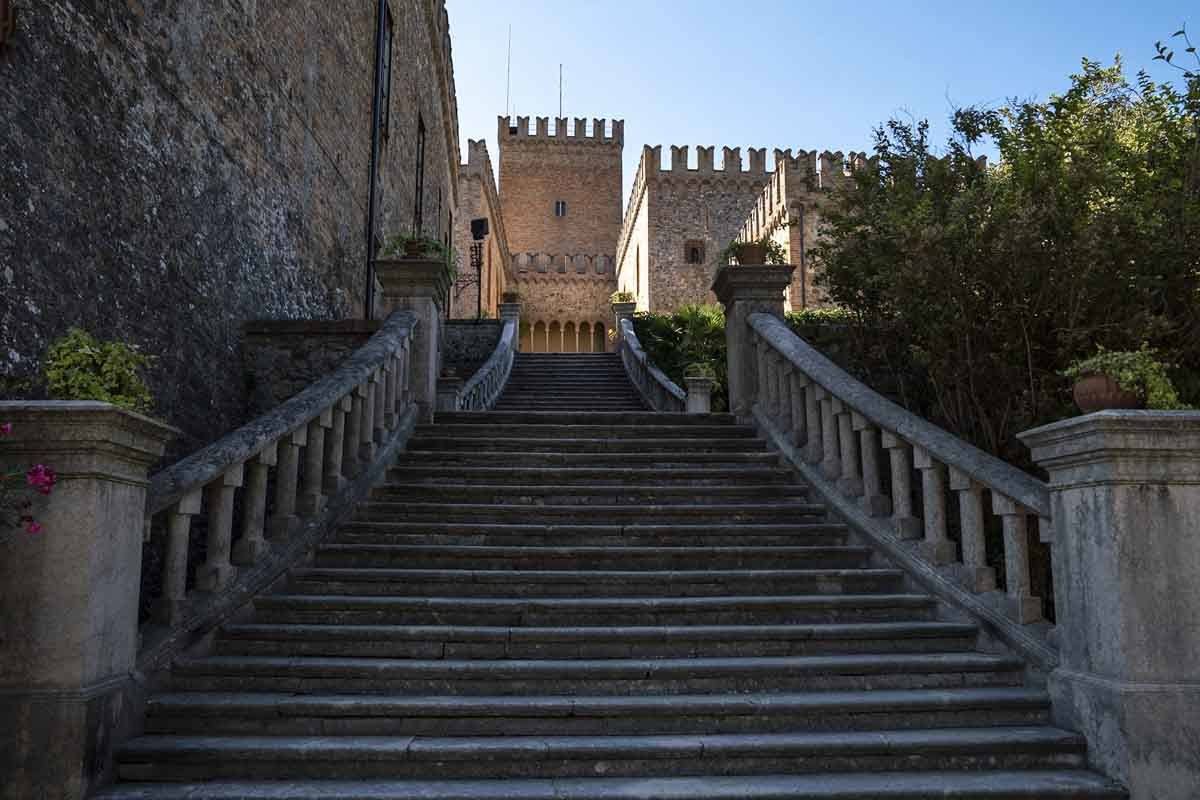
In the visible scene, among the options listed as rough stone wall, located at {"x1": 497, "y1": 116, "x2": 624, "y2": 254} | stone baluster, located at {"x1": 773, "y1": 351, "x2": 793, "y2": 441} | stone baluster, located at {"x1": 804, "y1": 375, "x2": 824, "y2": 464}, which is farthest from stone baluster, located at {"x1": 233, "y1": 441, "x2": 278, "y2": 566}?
rough stone wall, located at {"x1": 497, "y1": 116, "x2": 624, "y2": 254}

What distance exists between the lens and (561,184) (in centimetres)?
4862

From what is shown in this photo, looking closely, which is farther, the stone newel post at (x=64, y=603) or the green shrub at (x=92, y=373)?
the green shrub at (x=92, y=373)

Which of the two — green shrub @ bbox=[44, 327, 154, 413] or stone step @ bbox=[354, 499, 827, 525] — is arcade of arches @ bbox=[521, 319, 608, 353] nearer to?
stone step @ bbox=[354, 499, 827, 525]

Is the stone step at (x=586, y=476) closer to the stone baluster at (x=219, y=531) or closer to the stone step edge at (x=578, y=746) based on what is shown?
the stone baluster at (x=219, y=531)

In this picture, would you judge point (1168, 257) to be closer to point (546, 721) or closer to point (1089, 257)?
point (1089, 257)

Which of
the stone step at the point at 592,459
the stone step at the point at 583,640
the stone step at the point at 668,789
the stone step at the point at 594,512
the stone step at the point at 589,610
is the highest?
the stone step at the point at 592,459

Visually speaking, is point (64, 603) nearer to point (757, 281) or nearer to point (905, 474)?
point (905, 474)

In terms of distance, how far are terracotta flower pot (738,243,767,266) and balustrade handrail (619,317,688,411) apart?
14.3 feet

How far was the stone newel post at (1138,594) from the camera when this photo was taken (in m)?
3.32

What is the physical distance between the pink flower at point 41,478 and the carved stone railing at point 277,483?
618mm

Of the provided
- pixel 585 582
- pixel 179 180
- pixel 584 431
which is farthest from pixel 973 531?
pixel 179 180

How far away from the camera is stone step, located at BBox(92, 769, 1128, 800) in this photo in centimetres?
320

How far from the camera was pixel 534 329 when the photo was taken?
39438 mm

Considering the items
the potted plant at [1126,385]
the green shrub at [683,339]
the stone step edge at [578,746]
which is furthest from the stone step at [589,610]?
the green shrub at [683,339]
